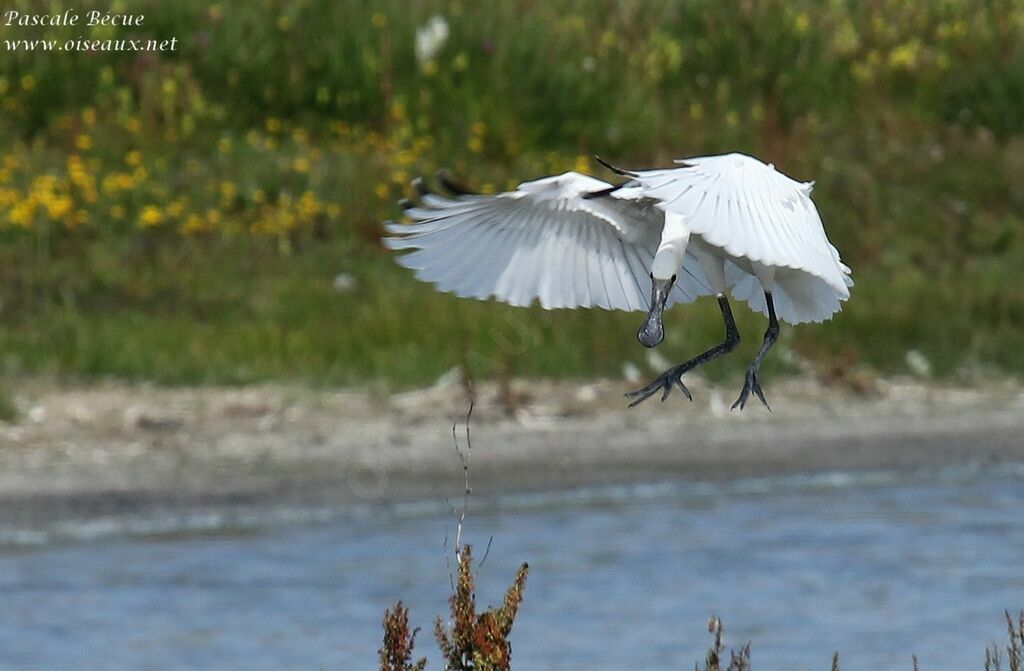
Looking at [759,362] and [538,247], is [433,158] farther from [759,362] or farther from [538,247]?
[759,362]

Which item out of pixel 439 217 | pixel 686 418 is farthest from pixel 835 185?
pixel 439 217

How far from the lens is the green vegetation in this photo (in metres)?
9.88

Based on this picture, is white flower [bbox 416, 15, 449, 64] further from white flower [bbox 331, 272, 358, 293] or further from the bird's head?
the bird's head

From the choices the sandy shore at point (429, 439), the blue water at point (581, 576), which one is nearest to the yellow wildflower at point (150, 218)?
the sandy shore at point (429, 439)

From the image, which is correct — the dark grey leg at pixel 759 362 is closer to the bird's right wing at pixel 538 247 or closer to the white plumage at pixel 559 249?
the white plumage at pixel 559 249

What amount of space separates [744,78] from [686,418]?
14.9 feet

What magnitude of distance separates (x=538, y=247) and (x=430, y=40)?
7532mm

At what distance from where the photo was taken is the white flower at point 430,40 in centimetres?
1303

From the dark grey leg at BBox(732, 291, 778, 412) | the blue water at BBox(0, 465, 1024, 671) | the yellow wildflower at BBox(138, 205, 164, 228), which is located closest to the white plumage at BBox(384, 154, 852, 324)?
the dark grey leg at BBox(732, 291, 778, 412)

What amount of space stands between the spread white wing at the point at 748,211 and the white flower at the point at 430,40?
8.01 metres

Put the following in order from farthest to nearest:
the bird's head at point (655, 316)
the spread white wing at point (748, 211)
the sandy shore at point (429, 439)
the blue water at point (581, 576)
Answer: the sandy shore at point (429, 439) < the blue water at point (581, 576) < the bird's head at point (655, 316) < the spread white wing at point (748, 211)

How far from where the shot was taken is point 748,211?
488cm

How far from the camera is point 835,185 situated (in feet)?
40.2

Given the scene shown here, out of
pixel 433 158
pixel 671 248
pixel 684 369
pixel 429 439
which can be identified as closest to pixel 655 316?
pixel 671 248
